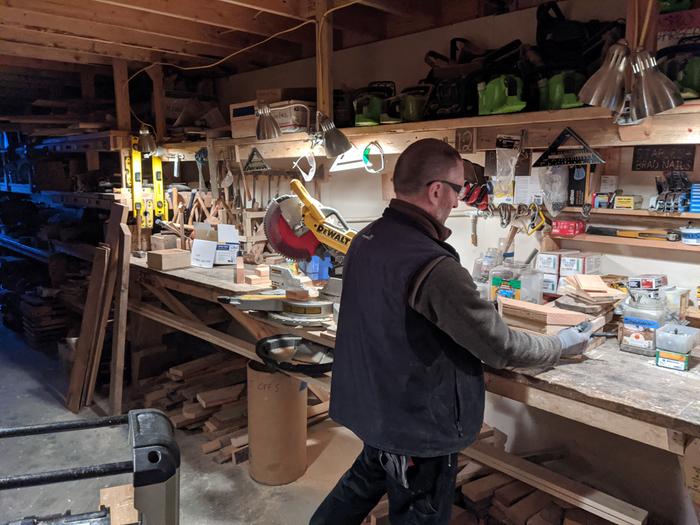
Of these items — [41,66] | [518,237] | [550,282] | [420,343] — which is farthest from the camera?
[41,66]

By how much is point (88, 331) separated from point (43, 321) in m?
1.66

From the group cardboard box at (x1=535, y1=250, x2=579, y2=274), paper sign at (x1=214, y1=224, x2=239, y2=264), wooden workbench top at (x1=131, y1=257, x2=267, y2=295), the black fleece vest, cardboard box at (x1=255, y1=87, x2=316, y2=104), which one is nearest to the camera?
the black fleece vest

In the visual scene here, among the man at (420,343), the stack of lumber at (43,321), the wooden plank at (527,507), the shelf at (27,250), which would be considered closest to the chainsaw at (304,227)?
the man at (420,343)

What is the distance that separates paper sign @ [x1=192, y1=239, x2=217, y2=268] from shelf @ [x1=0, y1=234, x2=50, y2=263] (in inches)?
98.5

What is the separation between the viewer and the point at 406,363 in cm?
163

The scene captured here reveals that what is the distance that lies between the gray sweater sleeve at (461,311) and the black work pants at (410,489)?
0.42 meters

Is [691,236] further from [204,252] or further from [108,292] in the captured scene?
[108,292]

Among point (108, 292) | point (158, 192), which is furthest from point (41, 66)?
point (108, 292)

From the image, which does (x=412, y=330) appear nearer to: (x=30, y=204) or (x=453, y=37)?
(x=453, y=37)

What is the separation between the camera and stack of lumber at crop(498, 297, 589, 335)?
1.97 m

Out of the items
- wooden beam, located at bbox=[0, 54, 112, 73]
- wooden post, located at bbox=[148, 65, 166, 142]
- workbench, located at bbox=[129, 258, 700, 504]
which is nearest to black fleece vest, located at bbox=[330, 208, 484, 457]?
workbench, located at bbox=[129, 258, 700, 504]

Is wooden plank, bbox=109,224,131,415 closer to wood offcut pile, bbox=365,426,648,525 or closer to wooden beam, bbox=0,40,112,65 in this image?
wooden beam, bbox=0,40,112,65

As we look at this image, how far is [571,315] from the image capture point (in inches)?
78.2

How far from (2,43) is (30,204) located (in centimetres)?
335
